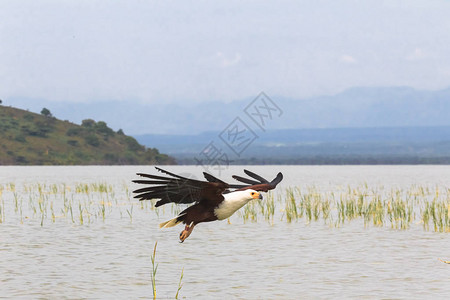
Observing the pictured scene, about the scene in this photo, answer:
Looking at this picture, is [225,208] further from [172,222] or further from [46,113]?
[46,113]

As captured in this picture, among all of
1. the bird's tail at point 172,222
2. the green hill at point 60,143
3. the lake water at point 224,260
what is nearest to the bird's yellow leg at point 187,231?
the bird's tail at point 172,222

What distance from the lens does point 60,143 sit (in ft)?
488

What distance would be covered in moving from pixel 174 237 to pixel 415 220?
9.54 meters

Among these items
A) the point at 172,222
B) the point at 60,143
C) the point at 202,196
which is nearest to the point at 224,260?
the point at 172,222

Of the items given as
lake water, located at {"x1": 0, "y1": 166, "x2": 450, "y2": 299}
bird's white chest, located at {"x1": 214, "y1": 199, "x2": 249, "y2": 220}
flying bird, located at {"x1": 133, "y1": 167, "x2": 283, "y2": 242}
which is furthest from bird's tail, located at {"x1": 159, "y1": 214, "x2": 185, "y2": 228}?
lake water, located at {"x1": 0, "y1": 166, "x2": 450, "y2": 299}

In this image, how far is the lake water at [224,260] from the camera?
13633mm

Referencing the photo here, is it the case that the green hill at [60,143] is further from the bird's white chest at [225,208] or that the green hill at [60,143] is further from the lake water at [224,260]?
the bird's white chest at [225,208]

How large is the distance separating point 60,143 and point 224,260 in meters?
136

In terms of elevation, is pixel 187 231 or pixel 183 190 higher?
pixel 183 190

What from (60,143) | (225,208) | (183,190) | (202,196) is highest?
(60,143)

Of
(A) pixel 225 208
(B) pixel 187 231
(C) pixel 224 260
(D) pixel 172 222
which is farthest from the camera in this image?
(C) pixel 224 260

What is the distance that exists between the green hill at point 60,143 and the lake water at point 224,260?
120 m

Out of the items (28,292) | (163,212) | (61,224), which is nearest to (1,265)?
(28,292)

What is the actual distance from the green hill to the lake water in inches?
4712
